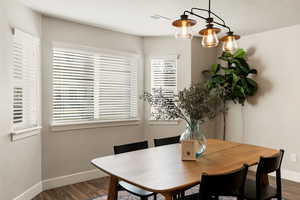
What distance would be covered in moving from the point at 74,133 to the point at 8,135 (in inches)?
44.2

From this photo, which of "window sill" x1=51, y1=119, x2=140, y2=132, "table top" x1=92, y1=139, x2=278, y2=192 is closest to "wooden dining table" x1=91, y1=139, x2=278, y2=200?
"table top" x1=92, y1=139, x2=278, y2=192

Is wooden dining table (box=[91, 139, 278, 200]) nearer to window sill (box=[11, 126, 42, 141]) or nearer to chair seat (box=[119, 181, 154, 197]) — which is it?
chair seat (box=[119, 181, 154, 197])

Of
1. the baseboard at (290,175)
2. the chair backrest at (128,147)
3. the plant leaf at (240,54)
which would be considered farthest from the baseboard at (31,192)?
the baseboard at (290,175)

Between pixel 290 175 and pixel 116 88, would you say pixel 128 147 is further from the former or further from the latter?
pixel 290 175

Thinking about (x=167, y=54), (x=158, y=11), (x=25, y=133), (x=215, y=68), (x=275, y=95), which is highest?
(x=158, y=11)

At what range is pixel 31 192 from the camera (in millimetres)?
3205

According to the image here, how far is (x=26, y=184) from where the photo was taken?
3.10 m

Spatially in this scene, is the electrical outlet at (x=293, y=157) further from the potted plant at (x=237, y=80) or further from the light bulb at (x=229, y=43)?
the light bulb at (x=229, y=43)

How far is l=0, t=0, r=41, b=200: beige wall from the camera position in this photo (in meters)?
2.65

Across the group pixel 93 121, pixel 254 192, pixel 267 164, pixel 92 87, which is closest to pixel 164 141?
pixel 254 192

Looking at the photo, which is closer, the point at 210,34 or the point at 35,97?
the point at 210,34

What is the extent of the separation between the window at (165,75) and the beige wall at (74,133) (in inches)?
21.5

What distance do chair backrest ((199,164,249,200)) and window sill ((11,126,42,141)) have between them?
2271 mm

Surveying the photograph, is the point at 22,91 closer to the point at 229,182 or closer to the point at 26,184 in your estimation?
the point at 26,184
